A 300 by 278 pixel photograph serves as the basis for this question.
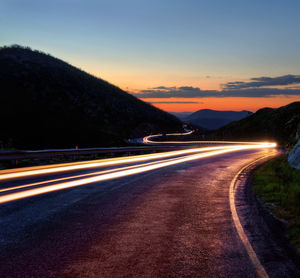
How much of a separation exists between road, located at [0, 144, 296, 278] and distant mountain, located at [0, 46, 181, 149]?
3256cm

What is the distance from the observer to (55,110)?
7594 cm

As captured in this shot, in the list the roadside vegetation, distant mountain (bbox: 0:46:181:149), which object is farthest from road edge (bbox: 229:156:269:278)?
distant mountain (bbox: 0:46:181:149)

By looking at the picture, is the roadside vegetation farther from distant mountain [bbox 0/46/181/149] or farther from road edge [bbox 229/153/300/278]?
distant mountain [bbox 0/46/181/149]

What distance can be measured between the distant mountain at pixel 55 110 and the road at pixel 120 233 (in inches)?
1282

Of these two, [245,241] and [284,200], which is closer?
[245,241]

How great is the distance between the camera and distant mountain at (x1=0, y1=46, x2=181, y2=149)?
45634 mm

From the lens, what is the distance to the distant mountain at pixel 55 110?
45634mm

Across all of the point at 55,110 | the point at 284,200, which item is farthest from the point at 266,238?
the point at 55,110

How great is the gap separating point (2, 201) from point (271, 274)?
6.70 m

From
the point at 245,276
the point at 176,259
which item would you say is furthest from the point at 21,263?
the point at 245,276

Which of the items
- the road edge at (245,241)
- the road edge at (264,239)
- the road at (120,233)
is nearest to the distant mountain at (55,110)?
the road at (120,233)

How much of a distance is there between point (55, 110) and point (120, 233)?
74.6 m

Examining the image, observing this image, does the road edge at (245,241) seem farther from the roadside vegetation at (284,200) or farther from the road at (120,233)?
the roadside vegetation at (284,200)

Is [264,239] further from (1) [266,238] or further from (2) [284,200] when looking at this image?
(2) [284,200]
